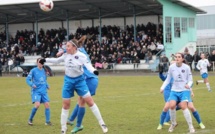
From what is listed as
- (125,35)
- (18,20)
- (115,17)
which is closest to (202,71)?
(125,35)

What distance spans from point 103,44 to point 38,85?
34.6 meters

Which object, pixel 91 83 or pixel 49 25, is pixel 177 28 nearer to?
pixel 49 25

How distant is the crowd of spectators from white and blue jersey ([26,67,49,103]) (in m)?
30.7

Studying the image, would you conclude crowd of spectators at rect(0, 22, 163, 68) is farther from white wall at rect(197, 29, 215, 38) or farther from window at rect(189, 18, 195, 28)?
white wall at rect(197, 29, 215, 38)

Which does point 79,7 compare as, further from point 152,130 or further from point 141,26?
point 152,130

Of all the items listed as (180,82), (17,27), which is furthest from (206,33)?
(180,82)

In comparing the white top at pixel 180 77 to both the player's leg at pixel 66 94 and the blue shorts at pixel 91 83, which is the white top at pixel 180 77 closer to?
the blue shorts at pixel 91 83

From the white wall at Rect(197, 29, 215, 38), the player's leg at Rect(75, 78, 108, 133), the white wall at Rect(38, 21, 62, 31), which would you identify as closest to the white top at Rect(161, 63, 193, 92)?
the player's leg at Rect(75, 78, 108, 133)

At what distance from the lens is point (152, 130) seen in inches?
512

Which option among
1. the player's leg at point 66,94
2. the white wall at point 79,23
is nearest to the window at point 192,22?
the white wall at point 79,23

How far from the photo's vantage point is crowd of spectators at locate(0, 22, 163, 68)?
4659cm

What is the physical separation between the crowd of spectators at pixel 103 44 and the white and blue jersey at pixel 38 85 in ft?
101

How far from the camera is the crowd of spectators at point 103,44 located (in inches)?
1834

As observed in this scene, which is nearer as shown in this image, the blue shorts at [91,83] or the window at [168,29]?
the blue shorts at [91,83]
